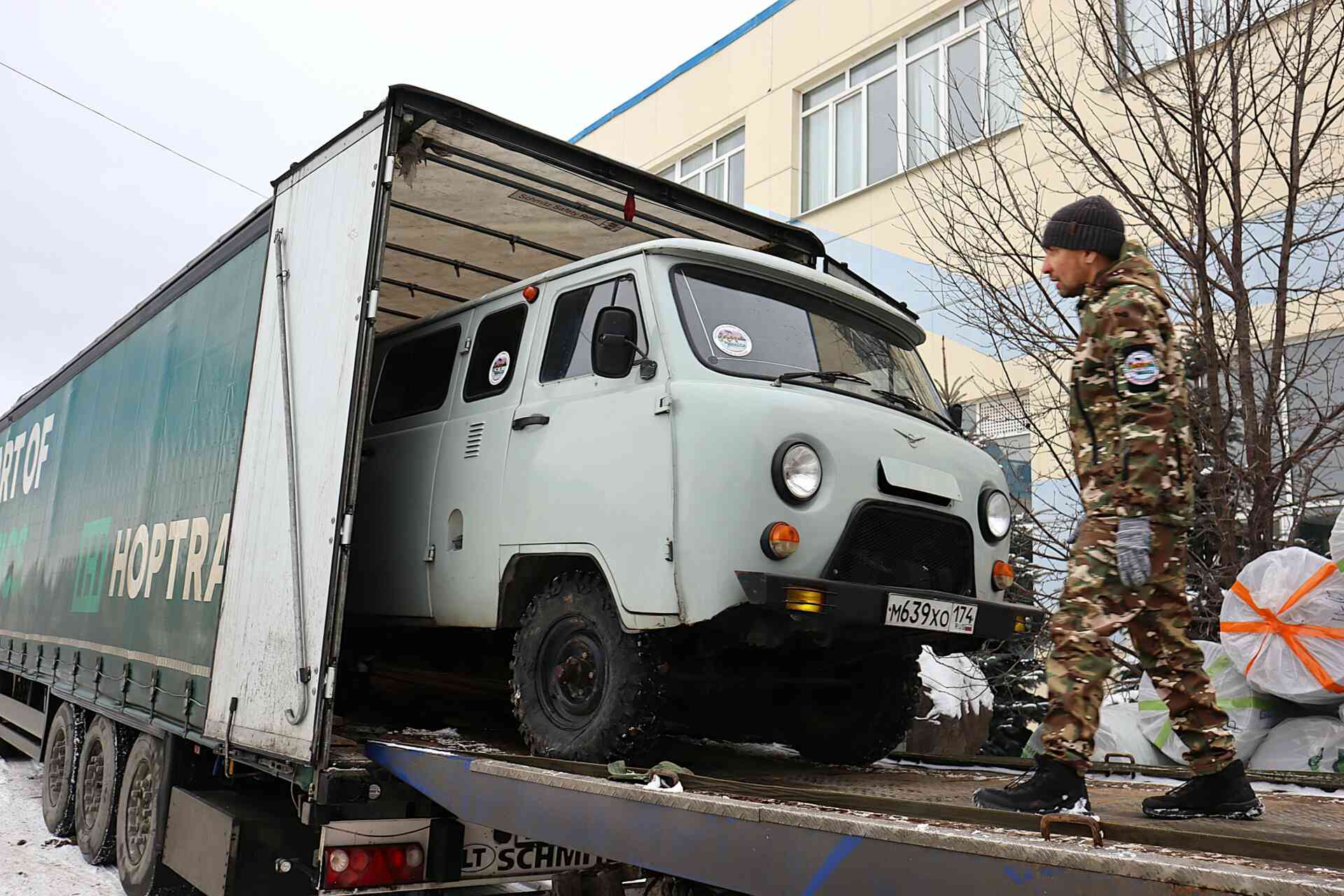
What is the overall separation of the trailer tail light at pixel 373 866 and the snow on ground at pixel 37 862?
297cm

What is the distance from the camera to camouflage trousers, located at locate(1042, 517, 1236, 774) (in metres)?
3.18

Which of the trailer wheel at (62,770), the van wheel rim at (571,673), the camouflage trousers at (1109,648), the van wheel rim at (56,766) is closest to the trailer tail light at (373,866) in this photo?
the van wheel rim at (571,673)

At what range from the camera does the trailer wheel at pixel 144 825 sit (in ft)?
19.2

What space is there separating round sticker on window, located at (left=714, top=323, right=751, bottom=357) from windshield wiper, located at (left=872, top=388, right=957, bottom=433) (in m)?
0.63

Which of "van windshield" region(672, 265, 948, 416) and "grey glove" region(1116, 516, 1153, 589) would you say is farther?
"van windshield" region(672, 265, 948, 416)

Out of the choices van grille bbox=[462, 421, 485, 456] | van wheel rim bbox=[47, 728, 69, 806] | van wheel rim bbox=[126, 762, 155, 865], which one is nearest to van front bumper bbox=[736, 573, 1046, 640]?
van grille bbox=[462, 421, 485, 456]

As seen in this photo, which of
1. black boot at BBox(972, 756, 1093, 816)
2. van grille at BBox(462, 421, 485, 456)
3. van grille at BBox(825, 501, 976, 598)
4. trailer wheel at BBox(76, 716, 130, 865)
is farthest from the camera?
trailer wheel at BBox(76, 716, 130, 865)

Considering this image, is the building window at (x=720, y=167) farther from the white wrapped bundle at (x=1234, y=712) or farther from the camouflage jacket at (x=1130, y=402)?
the camouflage jacket at (x=1130, y=402)

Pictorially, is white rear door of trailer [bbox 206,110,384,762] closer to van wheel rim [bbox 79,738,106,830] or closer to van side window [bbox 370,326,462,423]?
van side window [bbox 370,326,462,423]

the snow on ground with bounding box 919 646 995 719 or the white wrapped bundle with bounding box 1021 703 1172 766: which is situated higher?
the snow on ground with bounding box 919 646 995 719

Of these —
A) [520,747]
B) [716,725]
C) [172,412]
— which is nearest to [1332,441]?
[716,725]

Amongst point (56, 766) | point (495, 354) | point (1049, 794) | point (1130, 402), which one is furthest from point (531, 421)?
point (56, 766)

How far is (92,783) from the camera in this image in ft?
24.3

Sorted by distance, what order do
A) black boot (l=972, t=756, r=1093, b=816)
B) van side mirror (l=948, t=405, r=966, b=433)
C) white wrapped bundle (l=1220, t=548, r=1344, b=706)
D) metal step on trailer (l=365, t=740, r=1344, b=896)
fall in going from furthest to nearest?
van side mirror (l=948, t=405, r=966, b=433)
white wrapped bundle (l=1220, t=548, r=1344, b=706)
black boot (l=972, t=756, r=1093, b=816)
metal step on trailer (l=365, t=740, r=1344, b=896)
